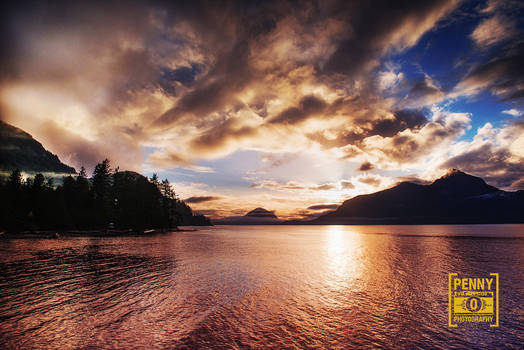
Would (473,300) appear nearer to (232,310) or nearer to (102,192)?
(232,310)

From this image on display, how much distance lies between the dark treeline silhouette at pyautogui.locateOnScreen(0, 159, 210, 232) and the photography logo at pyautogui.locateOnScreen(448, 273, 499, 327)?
363 ft

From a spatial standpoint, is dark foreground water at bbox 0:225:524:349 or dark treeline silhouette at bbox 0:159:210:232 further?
dark treeline silhouette at bbox 0:159:210:232

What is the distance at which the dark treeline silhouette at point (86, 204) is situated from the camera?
86213 millimetres

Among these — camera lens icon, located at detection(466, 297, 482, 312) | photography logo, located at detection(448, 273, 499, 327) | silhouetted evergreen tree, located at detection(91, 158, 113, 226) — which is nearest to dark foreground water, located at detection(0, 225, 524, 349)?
photography logo, located at detection(448, 273, 499, 327)

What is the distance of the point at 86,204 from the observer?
10600 cm

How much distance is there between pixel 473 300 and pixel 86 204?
13120cm

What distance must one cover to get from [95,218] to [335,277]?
11384 centimetres

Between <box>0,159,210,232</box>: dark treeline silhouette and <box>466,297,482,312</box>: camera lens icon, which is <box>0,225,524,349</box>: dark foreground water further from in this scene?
<box>0,159,210,232</box>: dark treeline silhouette

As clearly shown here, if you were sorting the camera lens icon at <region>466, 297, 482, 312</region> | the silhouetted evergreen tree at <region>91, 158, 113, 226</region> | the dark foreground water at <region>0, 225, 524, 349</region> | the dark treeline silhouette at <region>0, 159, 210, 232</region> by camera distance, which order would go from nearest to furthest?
the dark foreground water at <region>0, 225, 524, 349</region>
the camera lens icon at <region>466, 297, 482, 312</region>
the dark treeline silhouette at <region>0, 159, 210, 232</region>
the silhouetted evergreen tree at <region>91, 158, 113, 226</region>

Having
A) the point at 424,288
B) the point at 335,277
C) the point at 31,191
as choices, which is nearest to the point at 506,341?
the point at 424,288

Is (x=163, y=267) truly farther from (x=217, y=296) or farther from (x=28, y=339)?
(x=28, y=339)

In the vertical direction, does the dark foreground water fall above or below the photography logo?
below

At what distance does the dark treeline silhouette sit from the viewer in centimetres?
8621

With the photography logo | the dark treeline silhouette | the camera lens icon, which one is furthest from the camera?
the dark treeline silhouette
